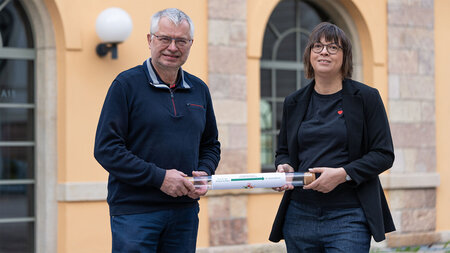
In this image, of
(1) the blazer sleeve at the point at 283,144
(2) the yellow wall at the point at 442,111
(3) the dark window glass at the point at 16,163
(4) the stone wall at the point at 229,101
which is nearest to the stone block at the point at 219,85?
(4) the stone wall at the point at 229,101

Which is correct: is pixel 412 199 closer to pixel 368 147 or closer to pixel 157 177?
pixel 368 147

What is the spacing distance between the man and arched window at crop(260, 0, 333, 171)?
15.2 ft

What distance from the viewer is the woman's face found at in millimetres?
3373

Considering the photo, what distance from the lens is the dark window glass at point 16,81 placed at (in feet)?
21.9

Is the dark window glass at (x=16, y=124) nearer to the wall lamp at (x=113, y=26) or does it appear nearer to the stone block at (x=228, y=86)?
the wall lamp at (x=113, y=26)

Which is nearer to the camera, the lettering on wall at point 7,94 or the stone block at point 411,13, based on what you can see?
the lettering on wall at point 7,94

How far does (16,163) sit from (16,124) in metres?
0.38

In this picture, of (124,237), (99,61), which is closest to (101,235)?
(99,61)

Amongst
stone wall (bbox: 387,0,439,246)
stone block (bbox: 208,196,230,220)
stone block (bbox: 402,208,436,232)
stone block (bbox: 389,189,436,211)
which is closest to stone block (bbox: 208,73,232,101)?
stone block (bbox: 208,196,230,220)

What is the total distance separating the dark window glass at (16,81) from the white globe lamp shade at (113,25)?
84 cm

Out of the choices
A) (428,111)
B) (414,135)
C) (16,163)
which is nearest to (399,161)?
(414,135)

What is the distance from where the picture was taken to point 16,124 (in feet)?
22.1

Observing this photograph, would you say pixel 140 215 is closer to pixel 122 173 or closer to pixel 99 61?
pixel 122 173

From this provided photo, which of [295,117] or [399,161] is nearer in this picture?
[295,117]
